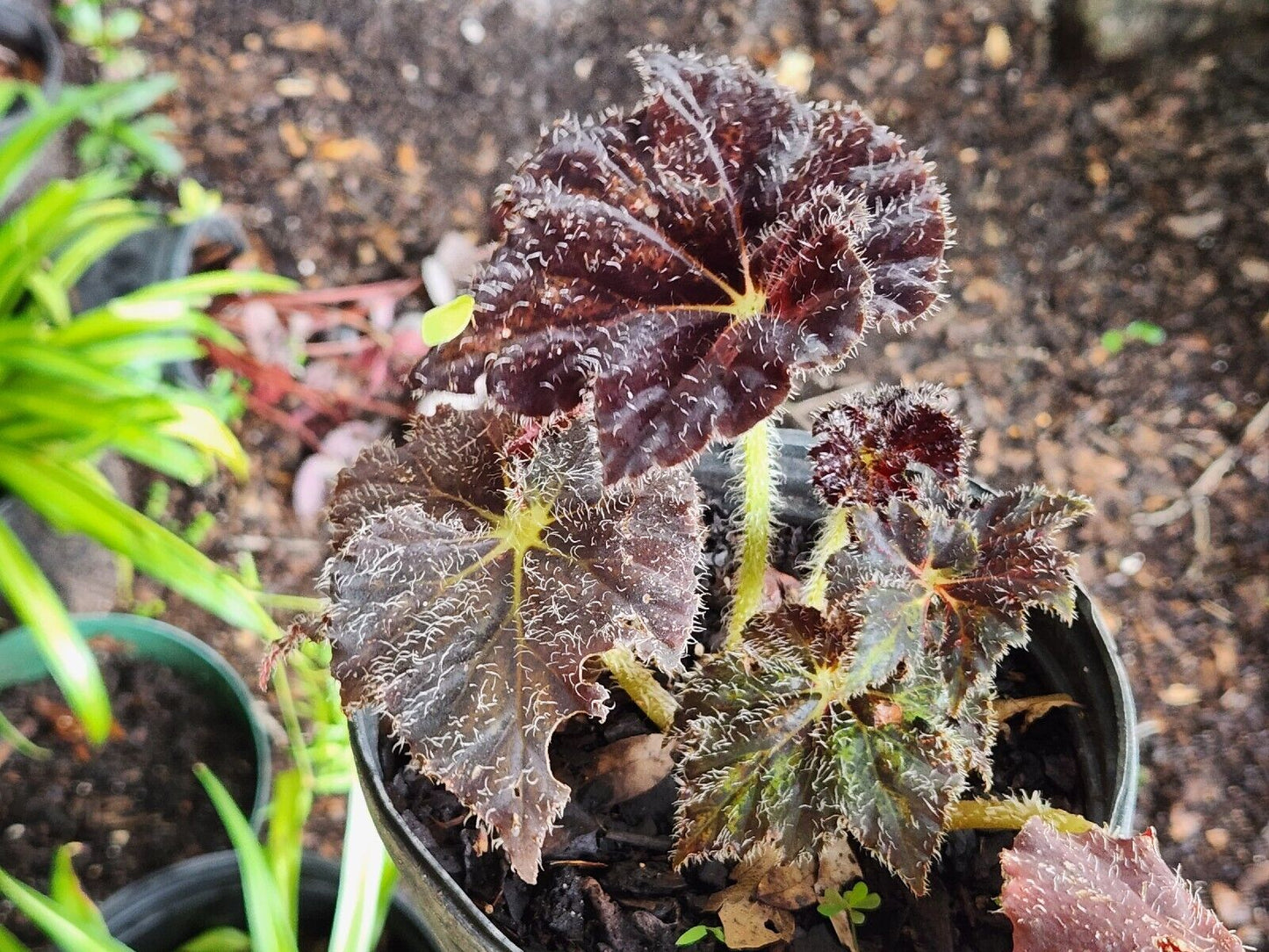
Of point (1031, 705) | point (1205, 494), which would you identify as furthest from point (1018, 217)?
point (1031, 705)

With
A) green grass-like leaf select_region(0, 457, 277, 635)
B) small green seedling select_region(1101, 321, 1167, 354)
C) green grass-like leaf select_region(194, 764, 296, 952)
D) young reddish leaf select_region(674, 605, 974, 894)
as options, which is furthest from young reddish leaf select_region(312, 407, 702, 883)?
small green seedling select_region(1101, 321, 1167, 354)

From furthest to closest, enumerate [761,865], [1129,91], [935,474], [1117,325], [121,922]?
[1129,91] < [1117,325] < [121,922] < [761,865] < [935,474]

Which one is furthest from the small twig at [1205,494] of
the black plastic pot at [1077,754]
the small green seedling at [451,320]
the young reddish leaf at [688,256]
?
the small green seedling at [451,320]

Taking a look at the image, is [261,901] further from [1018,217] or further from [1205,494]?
[1018,217]

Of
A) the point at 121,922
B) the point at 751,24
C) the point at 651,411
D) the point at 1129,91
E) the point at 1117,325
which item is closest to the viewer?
the point at 651,411

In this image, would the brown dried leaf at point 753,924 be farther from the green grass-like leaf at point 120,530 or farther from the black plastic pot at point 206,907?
the green grass-like leaf at point 120,530

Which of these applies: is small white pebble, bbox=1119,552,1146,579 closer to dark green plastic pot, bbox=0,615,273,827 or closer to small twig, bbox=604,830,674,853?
small twig, bbox=604,830,674,853

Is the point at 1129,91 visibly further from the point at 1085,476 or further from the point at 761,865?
the point at 761,865

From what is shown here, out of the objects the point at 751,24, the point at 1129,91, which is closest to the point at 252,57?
the point at 751,24
